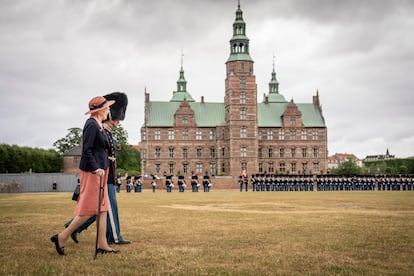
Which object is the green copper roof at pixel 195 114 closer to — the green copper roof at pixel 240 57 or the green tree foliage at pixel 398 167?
the green copper roof at pixel 240 57

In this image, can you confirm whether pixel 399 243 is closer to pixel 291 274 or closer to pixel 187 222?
pixel 291 274

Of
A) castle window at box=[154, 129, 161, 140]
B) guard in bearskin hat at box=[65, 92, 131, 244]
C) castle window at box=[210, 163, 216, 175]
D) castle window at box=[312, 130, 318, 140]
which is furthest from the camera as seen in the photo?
castle window at box=[312, 130, 318, 140]

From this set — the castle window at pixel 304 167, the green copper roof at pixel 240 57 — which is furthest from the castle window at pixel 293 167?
the green copper roof at pixel 240 57

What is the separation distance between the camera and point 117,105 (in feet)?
33.4

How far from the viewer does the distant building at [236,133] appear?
7788 centimetres

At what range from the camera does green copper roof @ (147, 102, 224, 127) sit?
81.0 m

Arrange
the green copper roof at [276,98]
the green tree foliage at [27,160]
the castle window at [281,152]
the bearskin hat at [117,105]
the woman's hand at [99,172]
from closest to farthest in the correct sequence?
the woman's hand at [99,172], the bearskin hat at [117,105], the green tree foliage at [27,160], the castle window at [281,152], the green copper roof at [276,98]

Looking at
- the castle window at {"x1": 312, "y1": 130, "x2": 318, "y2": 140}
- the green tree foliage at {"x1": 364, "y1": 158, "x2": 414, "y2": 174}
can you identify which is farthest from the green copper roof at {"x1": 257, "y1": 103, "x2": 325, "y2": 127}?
the green tree foliage at {"x1": 364, "y1": 158, "x2": 414, "y2": 174}

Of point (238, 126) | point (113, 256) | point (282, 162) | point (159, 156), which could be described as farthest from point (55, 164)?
point (113, 256)

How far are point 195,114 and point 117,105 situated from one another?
73329 mm

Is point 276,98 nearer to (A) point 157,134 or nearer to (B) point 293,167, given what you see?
(B) point 293,167

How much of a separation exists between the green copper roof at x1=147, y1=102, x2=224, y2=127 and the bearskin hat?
70222 mm

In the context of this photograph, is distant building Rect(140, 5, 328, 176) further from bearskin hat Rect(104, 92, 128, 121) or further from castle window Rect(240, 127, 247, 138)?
bearskin hat Rect(104, 92, 128, 121)

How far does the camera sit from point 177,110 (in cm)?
8131
